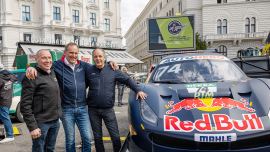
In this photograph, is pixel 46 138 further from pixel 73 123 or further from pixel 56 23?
pixel 56 23

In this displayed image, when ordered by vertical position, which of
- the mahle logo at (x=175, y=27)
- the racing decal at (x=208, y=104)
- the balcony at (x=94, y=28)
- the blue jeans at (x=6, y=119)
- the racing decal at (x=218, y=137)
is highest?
the balcony at (x=94, y=28)

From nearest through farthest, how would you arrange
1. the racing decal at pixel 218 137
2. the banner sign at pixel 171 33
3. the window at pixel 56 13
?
the racing decal at pixel 218 137
the banner sign at pixel 171 33
the window at pixel 56 13

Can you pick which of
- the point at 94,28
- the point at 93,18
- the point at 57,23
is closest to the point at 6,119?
the point at 57,23

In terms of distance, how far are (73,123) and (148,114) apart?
1302mm

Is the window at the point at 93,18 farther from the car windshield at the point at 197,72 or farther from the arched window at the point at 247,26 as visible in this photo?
the car windshield at the point at 197,72

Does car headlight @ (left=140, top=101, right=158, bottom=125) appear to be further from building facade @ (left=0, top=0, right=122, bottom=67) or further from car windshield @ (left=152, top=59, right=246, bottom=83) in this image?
building facade @ (left=0, top=0, right=122, bottom=67)

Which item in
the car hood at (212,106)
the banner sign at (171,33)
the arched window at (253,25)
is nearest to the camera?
the car hood at (212,106)

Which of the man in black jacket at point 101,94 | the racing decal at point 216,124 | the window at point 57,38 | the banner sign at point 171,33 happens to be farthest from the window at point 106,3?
the racing decal at point 216,124

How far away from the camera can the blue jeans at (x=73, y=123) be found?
3713 mm

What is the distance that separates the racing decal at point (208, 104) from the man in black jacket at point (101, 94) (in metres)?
0.92

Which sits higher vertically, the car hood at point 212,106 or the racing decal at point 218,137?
the car hood at point 212,106

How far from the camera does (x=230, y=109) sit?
287 centimetres

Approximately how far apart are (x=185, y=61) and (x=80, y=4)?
4069 centimetres

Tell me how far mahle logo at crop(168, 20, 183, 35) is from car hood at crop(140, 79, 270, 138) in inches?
733
